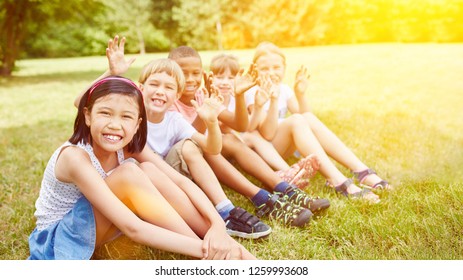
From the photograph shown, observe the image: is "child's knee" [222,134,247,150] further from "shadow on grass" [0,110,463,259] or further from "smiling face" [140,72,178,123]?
"smiling face" [140,72,178,123]

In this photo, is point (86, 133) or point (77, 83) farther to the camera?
point (77, 83)

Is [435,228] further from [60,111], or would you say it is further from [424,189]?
[60,111]

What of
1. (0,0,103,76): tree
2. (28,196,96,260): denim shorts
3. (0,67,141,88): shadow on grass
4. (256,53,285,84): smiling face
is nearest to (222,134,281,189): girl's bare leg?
(256,53,285,84): smiling face

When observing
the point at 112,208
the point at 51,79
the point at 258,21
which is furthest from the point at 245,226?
the point at 51,79

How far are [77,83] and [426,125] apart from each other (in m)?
5.82

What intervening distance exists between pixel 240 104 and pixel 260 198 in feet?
1.58

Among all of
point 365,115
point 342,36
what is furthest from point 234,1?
point 365,115

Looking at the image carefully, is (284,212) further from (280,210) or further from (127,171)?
(127,171)

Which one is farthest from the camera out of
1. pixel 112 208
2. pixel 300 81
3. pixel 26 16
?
pixel 26 16

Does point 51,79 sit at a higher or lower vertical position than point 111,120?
lower

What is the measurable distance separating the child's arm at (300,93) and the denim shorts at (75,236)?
4.80 feet

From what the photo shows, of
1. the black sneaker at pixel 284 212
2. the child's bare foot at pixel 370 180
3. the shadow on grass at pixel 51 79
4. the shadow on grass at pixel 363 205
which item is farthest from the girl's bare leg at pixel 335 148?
the shadow on grass at pixel 51 79

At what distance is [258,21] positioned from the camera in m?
4.62

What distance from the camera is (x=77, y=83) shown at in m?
7.70
